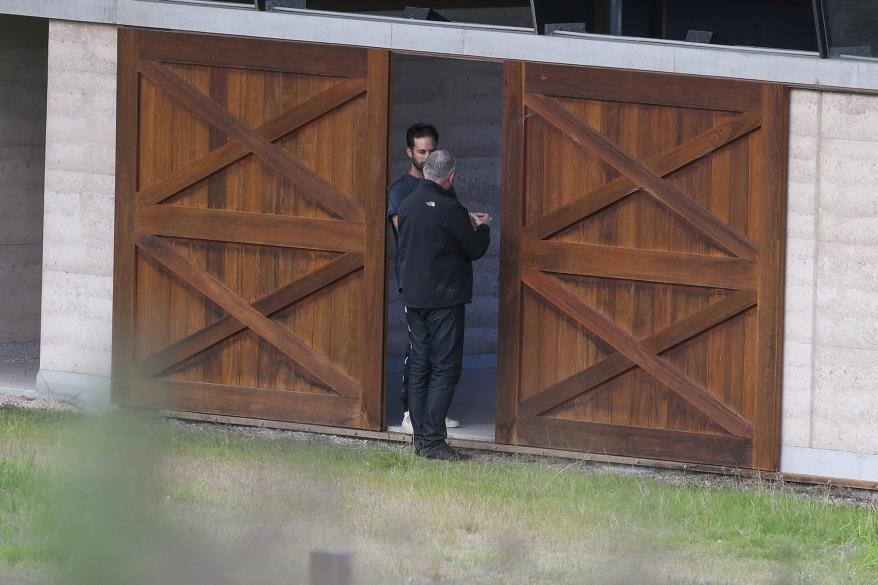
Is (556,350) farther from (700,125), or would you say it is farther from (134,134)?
(134,134)

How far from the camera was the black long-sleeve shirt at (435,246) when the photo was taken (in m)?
9.04

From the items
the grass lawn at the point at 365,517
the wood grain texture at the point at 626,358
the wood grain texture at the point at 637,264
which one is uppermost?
the wood grain texture at the point at 637,264

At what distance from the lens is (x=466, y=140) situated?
12586 millimetres

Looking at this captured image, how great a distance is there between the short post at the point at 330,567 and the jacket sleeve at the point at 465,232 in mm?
5083

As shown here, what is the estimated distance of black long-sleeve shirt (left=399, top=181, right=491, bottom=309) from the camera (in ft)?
29.7

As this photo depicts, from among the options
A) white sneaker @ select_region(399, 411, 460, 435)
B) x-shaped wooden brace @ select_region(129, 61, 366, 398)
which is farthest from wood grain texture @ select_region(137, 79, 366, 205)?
white sneaker @ select_region(399, 411, 460, 435)

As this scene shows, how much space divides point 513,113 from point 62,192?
125 inches

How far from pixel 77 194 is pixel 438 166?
8.84 feet

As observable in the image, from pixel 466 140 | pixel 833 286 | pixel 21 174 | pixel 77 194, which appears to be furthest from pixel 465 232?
pixel 21 174

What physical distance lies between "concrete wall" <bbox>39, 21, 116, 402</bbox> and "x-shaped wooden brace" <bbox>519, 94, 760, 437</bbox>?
2903mm

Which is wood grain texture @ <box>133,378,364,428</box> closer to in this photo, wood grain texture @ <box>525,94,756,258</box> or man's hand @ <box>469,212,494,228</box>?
man's hand @ <box>469,212,494,228</box>

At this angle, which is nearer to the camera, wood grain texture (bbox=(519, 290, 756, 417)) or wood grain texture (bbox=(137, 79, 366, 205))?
wood grain texture (bbox=(519, 290, 756, 417))

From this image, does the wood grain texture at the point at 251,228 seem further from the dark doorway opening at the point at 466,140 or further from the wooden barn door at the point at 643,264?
the dark doorway opening at the point at 466,140

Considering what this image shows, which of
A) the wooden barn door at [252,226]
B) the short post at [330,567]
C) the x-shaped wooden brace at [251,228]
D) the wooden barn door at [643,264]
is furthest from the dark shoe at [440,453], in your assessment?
the short post at [330,567]
